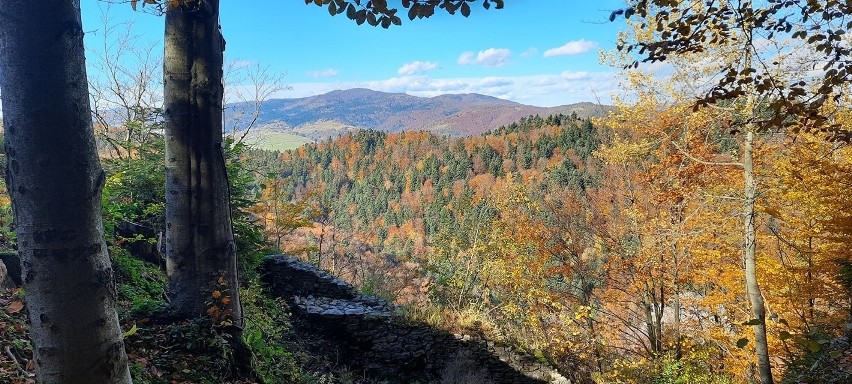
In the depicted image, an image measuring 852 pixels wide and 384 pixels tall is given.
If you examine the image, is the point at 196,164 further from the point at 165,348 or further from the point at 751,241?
the point at 751,241

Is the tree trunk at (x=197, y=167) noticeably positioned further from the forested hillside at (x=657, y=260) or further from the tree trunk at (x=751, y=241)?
the tree trunk at (x=751, y=241)

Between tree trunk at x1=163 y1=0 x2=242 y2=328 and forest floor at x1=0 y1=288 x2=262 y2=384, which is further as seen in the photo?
tree trunk at x1=163 y1=0 x2=242 y2=328

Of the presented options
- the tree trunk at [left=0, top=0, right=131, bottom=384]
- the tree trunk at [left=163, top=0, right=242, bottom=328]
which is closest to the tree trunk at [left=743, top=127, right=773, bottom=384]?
the tree trunk at [left=163, top=0, right=242, bottom=328]

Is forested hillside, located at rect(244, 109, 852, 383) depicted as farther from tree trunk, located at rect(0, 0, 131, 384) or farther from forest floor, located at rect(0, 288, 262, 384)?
forest floor, located at rect(0, 288, 262, 384)

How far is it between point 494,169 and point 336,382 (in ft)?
202

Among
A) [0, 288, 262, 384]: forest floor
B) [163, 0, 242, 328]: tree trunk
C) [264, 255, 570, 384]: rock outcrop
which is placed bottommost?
[264, 255, 570, 384]: rock outcrop

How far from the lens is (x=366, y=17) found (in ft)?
6.16

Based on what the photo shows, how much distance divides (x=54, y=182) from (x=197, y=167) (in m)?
1.82

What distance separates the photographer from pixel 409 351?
7914 millimetres

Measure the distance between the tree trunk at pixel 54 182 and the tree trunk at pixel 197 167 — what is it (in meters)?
1.65

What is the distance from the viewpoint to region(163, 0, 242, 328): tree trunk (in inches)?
120

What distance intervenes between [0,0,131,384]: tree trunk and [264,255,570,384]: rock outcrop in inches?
261

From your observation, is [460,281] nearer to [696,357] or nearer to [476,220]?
[476,220]

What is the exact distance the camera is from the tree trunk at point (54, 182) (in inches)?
53.4
